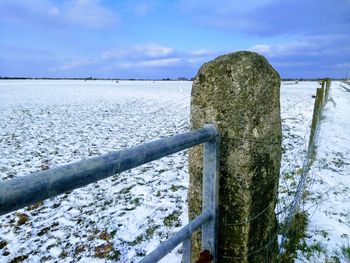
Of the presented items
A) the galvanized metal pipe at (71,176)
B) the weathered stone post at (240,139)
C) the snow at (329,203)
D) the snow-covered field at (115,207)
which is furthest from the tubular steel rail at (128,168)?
the snow at (329,203)

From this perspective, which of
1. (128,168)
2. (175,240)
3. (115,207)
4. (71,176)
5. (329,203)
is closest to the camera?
(71,176)

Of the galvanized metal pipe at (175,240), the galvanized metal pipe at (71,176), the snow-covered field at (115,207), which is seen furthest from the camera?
the snow-covered field at (115,207)

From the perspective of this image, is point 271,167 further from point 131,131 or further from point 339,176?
point 131,131

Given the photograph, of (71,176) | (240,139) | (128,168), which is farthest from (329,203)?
(71,176)

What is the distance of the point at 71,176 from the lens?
37.8 inches

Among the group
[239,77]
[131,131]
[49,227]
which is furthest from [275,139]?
[131,131]

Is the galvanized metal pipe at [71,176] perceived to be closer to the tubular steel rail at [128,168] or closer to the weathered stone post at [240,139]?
the tubular steel rail at [128,168]

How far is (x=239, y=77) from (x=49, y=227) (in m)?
3.16

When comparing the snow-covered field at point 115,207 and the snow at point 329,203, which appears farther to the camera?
the snow-covered field at point 115,207

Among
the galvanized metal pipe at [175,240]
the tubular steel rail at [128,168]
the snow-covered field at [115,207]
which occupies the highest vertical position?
the tubular steel rail at [128,168]

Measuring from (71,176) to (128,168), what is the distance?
29 centimetres

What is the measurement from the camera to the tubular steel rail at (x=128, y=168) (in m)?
0.83

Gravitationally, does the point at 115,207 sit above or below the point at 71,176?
below

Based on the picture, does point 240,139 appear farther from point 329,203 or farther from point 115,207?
point 329,203
